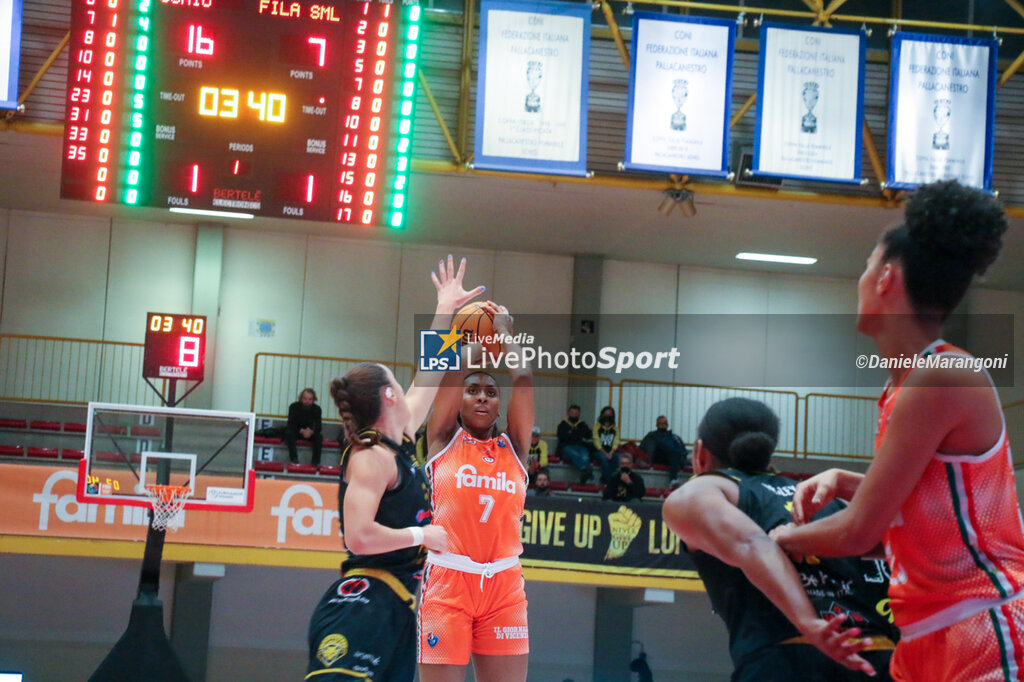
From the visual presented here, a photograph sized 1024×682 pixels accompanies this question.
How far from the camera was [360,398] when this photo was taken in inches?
163

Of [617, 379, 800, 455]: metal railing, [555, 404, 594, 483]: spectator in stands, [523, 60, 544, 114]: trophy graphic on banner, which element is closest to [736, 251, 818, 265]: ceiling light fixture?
[617, 379, 800, 455]: metal railing

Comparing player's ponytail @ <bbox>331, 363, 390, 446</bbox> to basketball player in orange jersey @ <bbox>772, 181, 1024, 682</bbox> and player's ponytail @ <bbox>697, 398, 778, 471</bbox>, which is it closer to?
player's ponytail @ <bbox>697, 398, 778, 471</bbox>

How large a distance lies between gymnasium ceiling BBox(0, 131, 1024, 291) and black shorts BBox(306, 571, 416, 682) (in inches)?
388

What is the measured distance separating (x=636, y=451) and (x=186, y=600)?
7.03 metres

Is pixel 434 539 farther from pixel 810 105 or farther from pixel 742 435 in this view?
pixel 810 105

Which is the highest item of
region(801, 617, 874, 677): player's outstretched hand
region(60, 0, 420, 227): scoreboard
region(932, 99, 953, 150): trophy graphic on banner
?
region(932, 99, 953, 150): trophy graphic on banner

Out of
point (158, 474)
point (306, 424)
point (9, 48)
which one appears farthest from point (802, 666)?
point (306, 424)

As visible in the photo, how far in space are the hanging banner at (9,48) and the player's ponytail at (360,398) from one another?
8.07m

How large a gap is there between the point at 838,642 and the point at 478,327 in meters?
3.40

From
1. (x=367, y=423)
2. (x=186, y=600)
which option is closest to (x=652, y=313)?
(x=186, y=600)

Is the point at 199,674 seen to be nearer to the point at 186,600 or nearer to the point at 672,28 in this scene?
the point at 186,600

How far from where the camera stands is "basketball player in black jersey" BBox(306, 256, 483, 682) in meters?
3.81

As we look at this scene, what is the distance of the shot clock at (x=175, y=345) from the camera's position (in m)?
11.2

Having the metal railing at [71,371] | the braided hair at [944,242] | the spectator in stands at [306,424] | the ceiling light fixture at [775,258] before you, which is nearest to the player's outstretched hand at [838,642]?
the braided hair at [944,242]
